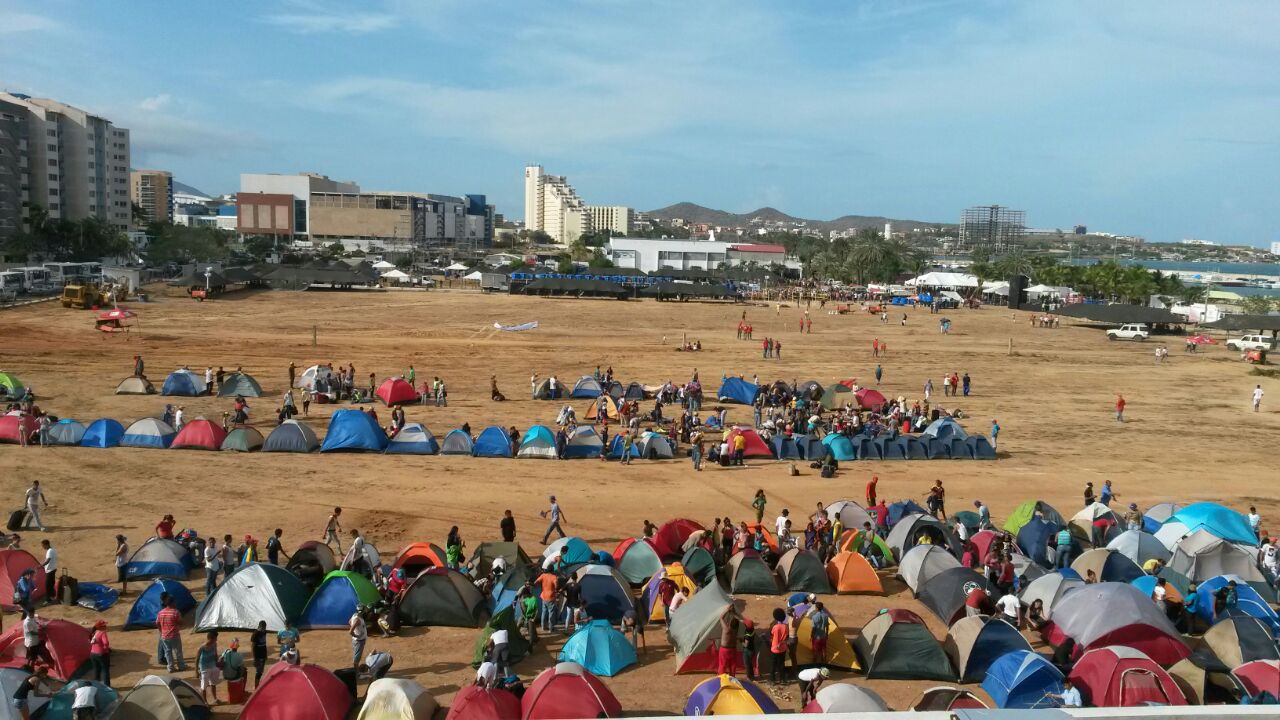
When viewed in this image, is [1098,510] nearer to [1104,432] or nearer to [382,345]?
[1104,432]

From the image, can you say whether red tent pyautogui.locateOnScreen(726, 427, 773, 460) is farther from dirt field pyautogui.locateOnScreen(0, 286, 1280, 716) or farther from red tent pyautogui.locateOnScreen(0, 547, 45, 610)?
red tent pyautogui.locateOnScreen(0, 547, 45, 610)

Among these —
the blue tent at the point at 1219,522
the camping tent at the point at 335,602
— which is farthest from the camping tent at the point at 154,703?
the blue tent at the point at 1219,522

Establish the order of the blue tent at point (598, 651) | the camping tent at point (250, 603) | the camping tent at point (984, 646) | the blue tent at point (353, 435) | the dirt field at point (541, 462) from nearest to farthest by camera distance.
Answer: the camping tent at point (984, 646) → the blue tent at point (598, 651) → the camping tent at point (250, 603) → the dirt field at point (541, 462) → the blue tent at point (353, 435)

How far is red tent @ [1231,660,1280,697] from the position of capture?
1019 cm

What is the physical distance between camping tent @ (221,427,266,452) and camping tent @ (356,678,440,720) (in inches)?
556

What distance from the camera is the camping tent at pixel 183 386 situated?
28.3 metres

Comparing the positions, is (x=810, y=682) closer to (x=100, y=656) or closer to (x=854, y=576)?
(x=854, y=576)

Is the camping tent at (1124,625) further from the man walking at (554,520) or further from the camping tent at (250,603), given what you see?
the camping tent at (250,603)

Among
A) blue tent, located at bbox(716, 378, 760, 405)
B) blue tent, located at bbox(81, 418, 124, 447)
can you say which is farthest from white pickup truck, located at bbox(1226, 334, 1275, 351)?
blue tent, located at bbox(81, 418, 124, 447)

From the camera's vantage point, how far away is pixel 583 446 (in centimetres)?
2269

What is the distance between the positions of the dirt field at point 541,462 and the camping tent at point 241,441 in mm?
385

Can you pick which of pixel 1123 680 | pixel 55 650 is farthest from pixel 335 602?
pixel 1123 680

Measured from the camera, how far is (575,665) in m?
9.93

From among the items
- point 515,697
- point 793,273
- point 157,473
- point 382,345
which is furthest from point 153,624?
point 793,273
